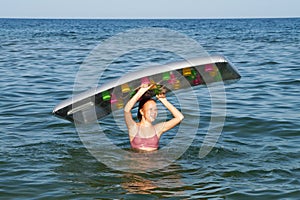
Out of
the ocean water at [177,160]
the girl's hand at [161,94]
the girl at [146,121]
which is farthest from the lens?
the girl's hand at [161,94]

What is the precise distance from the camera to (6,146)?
8758mm

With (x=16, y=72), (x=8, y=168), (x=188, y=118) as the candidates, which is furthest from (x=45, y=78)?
(x=8, y=168)

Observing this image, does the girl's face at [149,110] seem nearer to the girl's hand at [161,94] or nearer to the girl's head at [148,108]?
the girl's head at [148,108]

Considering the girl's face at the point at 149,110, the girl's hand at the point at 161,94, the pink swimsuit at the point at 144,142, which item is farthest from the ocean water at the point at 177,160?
the girl's hand at the point at 161,94

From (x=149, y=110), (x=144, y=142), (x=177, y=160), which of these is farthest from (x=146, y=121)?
(x=177, y=160)

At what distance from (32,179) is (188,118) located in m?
4.78

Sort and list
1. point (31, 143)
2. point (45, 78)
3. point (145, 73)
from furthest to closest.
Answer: point (45, 78) < point (31, 143) < point (145, 73)

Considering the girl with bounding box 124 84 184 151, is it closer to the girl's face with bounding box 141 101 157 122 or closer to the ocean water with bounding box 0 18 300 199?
the girl's face with bounding box 141 101 157 122

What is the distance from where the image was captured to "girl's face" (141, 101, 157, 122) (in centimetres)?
724

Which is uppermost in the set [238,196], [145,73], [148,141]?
[145,73]

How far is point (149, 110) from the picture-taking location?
728 centimetres

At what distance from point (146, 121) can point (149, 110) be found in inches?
10.9

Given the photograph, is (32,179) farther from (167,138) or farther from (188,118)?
(188,118)

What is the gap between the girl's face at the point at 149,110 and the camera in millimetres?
7238
